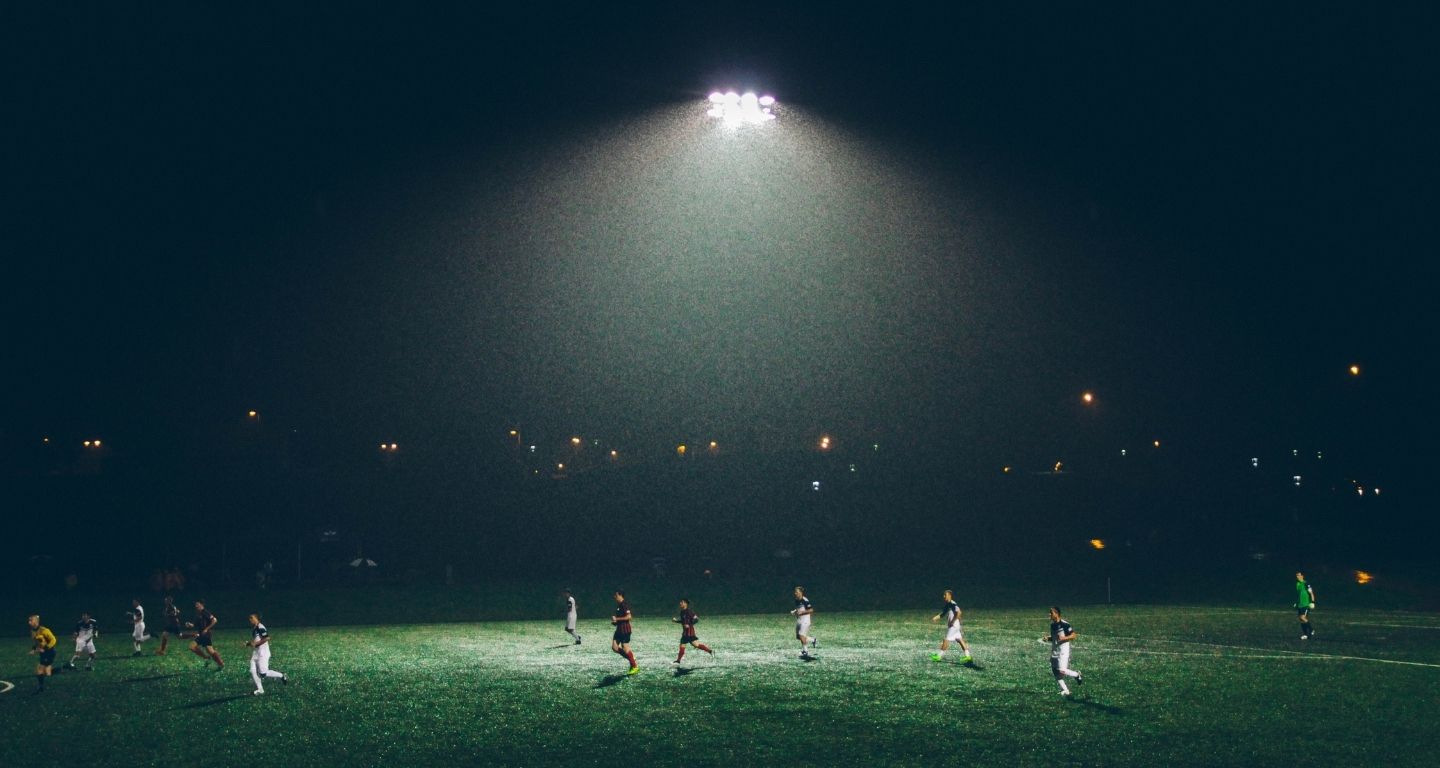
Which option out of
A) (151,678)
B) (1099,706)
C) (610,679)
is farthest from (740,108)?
(151,678)

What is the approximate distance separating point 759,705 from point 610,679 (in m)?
5.76

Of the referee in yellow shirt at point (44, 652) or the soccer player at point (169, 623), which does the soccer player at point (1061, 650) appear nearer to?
the referee in yellow shirt at point (44, 652)

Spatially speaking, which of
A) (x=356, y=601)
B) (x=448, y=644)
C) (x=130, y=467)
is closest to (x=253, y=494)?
(x=130, y=467)

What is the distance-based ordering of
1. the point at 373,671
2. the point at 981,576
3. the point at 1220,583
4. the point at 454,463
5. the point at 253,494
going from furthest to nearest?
1. the point at 454,463
2. the point at 253,494
3. the point at 981,576
4. the point at 1220,583
5. the point at 373,671

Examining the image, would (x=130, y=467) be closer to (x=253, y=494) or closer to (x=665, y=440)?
(x=253, y=494)

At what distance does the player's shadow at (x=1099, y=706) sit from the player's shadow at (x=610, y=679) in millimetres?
10940

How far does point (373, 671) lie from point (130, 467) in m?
52.9

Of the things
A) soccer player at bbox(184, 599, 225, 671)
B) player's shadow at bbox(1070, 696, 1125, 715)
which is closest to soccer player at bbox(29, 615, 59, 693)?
soccer player at bbox(184, 599, 225, 671)

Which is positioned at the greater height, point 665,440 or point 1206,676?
point 665,440

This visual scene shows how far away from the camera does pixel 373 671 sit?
2916 centimetres

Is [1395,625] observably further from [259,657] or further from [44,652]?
[44,652]

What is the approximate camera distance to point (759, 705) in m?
22.0

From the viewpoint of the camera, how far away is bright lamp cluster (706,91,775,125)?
111ft

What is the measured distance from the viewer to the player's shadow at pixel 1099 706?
20.8m
